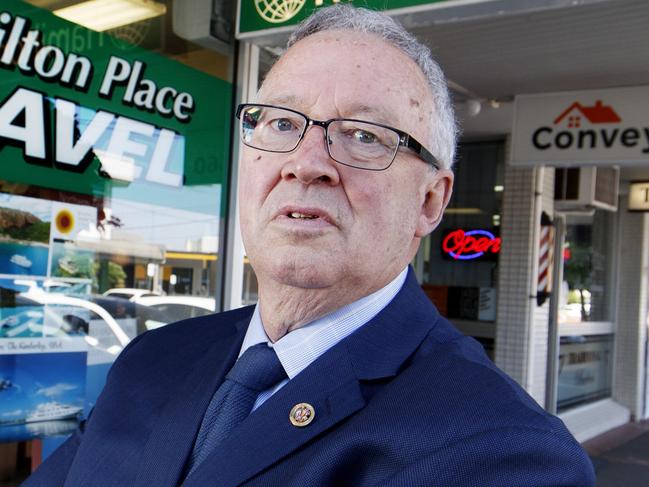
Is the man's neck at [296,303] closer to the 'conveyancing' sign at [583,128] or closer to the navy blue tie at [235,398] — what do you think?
the navy blue tie at [235,398]

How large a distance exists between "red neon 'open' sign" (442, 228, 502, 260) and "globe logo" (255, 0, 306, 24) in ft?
16.9

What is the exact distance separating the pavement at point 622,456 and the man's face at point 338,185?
16.6ft

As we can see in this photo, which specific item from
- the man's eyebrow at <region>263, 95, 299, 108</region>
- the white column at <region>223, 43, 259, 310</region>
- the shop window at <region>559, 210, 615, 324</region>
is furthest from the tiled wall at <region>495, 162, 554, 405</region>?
the man's eyebrow at <region>263, 95, 299, 108</region>

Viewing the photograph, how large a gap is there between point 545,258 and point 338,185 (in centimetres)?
629

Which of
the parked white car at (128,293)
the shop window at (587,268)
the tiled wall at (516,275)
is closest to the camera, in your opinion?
the parked white car at (128,293)

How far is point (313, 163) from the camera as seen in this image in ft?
3.63

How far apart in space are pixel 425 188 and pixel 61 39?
209 centimetres

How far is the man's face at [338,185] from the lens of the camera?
112 centimetres

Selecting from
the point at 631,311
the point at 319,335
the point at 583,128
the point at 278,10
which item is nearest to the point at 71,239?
the point at 278,10

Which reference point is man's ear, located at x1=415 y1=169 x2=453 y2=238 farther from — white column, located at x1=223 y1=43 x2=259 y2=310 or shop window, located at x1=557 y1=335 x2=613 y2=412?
shop window, located at x1=557 y1=335 x2=613 y2=412

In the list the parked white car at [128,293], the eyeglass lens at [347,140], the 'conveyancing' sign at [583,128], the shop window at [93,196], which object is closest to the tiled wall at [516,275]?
the 'conveyancing' sign at [583,128]

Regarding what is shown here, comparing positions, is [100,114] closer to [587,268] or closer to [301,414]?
[301,414]

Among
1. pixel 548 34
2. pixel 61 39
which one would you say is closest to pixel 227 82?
pixel 61 39

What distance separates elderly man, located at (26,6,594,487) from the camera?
0.96 metres
